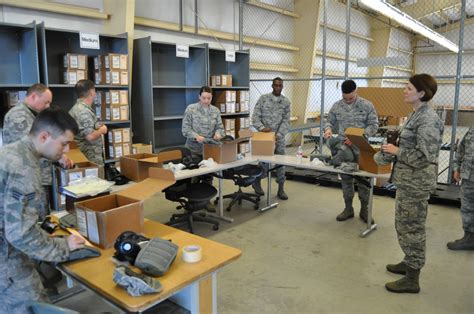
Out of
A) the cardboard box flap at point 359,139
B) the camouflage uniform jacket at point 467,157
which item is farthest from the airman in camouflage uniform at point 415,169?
the camouflage uniform jacket at point 467,157

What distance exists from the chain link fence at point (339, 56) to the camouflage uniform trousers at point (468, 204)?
1595 mm

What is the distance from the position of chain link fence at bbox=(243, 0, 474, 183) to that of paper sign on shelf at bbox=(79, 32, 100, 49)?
134 inches

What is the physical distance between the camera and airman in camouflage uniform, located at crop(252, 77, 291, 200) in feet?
16.6

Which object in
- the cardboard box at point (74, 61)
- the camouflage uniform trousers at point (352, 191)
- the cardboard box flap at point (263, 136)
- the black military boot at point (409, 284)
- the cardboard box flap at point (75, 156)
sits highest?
the cardboard box at point (74, 61)

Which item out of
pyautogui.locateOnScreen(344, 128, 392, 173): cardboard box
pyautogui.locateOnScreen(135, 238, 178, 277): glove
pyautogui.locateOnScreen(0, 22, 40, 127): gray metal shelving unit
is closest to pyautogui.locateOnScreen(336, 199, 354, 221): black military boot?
pyautogui.locateOnScreen(344, 128, 392, 173): cardboard box

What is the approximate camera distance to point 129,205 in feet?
6.13

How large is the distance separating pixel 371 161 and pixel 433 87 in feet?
4.07

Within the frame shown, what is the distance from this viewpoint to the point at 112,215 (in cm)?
178

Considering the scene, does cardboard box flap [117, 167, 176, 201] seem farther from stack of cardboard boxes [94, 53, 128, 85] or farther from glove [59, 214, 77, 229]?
stack of cardboard boxes [94, 53, 128, 85]

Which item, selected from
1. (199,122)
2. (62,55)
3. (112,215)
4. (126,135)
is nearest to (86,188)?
(112,215)

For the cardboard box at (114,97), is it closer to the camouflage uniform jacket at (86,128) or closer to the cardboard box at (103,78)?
the cardboard box at (103,78)

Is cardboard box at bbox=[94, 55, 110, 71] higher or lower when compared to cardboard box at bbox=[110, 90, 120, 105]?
higher

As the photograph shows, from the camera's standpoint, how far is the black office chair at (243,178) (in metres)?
4.36

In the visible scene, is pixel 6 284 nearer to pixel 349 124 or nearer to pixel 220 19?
pixel 349 124
